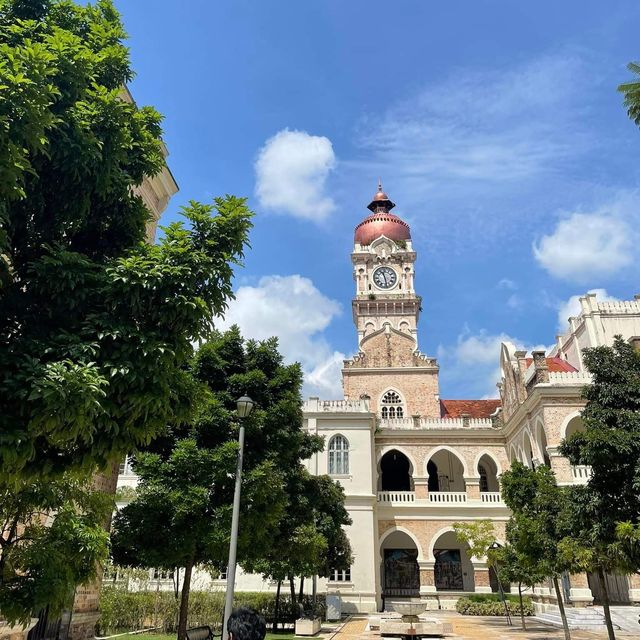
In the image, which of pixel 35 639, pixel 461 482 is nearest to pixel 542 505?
pixel 35 639

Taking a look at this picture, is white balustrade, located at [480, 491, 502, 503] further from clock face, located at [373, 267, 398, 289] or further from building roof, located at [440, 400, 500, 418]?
clock face, located at [373, 267, 398, 289]

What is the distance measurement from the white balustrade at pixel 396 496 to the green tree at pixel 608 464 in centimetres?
1837

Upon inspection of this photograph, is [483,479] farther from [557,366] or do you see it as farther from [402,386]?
[557,366]

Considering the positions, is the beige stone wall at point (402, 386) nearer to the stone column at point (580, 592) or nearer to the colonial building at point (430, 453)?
the colonial building at point (430, 453)

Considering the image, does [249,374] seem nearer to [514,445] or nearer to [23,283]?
[23,283]

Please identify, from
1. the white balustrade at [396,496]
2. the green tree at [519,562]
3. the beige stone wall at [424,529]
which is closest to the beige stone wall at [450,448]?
the white balustrade at [396,496]

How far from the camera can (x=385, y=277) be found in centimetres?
4512

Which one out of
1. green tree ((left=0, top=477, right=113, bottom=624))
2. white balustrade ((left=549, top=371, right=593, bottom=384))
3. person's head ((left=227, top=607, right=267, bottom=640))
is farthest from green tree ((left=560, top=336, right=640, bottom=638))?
white balustrade ((left=549, top=371, right=593, bottom=384))

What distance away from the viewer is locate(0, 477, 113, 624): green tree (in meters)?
5.27

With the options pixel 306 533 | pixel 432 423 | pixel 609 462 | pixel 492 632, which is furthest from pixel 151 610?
pixel 432 423

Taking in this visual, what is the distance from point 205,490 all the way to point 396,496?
2116cm

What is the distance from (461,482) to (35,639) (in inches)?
1105

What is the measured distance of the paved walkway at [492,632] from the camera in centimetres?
1662

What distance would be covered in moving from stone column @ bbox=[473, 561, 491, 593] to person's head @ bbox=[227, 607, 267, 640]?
1106 inches
